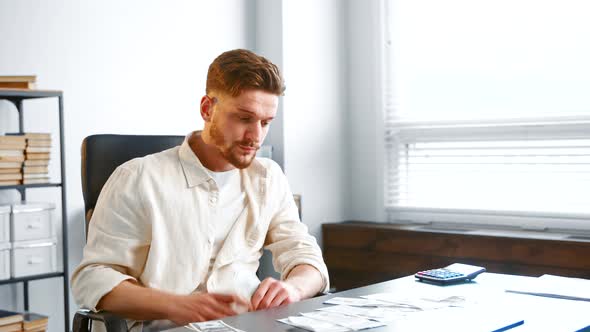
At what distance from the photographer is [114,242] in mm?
1824

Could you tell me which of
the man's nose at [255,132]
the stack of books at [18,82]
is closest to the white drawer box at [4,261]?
the stack of books at [18,82]

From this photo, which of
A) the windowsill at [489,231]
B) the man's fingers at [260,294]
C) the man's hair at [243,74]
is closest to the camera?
the man's fingers at [260,294]

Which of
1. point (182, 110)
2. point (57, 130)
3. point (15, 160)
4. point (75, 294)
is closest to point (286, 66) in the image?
point (182, 110)

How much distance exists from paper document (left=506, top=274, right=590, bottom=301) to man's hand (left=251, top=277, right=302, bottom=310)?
1.75 ft

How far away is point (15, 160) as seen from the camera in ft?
9.53

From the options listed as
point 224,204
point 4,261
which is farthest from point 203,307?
point 4,261

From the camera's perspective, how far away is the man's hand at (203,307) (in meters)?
1.63

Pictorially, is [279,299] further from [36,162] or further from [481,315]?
[36,162]

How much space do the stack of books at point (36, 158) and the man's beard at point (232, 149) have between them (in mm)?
1274

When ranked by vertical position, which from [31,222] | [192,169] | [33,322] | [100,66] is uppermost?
[100,66]

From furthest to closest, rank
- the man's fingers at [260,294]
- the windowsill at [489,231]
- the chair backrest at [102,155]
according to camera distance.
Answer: the windowsill at [489,231]
the chair backrest at [102,155]
the man's fingers at [260,294]

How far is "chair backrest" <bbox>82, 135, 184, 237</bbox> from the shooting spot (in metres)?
2.15

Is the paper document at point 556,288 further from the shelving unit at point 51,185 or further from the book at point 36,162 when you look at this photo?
the book at point 36,162

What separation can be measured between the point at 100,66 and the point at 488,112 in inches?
77.3
